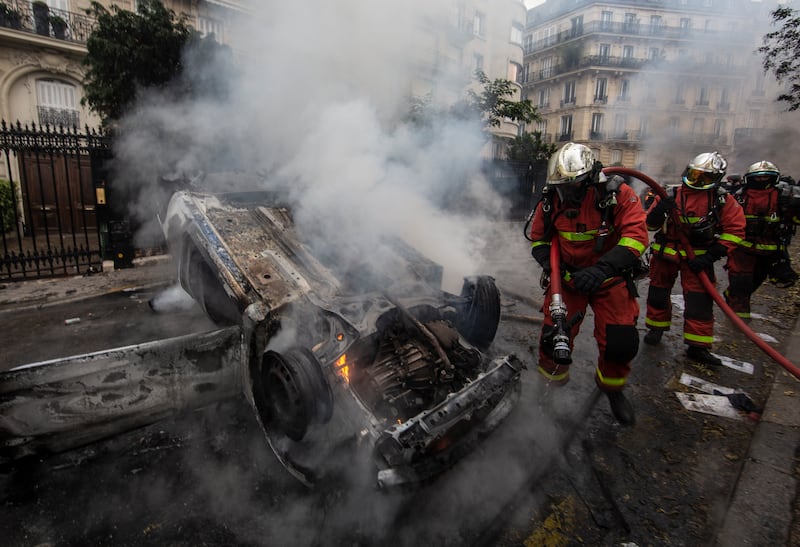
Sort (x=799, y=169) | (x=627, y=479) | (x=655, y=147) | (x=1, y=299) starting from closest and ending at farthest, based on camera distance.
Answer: (x=627, y=479), (x=1, y=299), (x=655, y=147), (x=799, y=169)

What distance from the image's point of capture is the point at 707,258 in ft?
12.5

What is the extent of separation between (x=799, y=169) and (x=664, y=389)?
555 inches

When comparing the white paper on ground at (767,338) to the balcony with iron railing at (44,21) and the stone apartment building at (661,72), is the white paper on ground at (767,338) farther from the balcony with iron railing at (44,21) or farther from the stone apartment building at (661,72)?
the balcony with iron railing at (44,21)

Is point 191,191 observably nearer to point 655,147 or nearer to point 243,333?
point 243,333

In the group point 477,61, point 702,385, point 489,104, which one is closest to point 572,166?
point 702,385

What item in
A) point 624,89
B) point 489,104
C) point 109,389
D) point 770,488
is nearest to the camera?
point 770,488

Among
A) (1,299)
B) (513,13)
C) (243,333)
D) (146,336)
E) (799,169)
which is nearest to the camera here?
(243,333)

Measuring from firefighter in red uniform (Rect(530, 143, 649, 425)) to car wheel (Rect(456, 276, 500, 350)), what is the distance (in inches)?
15.4

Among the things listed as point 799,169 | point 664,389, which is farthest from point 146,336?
point 799,169

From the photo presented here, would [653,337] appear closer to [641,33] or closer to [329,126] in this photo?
[329,126]

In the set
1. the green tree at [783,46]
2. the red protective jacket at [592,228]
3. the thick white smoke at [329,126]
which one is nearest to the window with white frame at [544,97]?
the green tree at [783,46]

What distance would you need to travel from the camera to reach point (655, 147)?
11.3 m

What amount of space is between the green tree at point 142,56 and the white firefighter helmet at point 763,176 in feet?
24.9

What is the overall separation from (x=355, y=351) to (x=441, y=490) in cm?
90
